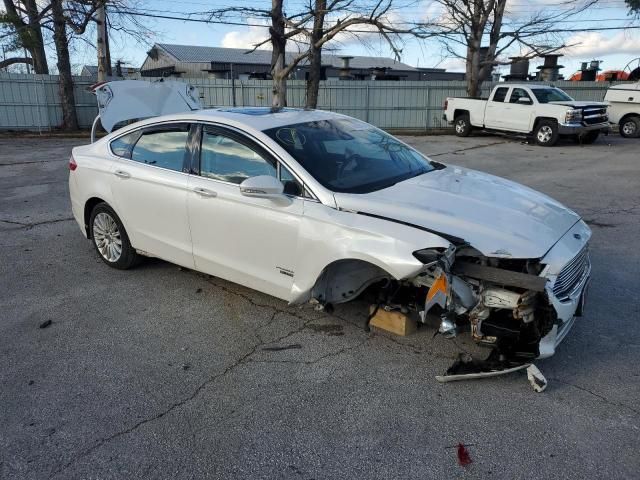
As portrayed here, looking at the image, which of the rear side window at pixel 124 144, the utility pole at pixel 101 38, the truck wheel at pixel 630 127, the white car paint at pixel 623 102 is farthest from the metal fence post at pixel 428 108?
the rear side window at pixel 124 144

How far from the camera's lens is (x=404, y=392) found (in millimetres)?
3336

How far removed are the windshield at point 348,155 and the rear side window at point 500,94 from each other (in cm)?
1558

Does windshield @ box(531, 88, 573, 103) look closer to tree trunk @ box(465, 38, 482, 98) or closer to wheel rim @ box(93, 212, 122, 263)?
tree trunk @ box(465, 38, 482, 98)

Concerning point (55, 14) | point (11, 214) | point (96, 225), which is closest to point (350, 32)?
point (55, 14)

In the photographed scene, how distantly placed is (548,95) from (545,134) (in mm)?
1438

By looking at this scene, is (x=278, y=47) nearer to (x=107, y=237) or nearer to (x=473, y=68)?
(x=473, y=68)

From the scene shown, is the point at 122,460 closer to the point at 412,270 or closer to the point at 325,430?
the point at 325,430

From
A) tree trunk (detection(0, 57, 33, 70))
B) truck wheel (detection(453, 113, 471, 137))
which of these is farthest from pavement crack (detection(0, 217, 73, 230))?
tree trunk (detection(0, 57, 33, 70))

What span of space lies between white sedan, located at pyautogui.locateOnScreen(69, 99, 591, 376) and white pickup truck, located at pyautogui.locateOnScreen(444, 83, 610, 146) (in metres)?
14.2

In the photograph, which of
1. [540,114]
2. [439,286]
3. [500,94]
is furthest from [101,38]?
[439,286]

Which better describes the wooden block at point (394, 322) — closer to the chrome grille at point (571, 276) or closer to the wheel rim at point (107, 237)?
the chrome grille at point (571, 276)

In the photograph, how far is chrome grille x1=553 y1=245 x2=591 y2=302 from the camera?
3340mm

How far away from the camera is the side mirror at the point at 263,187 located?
12.0 feet

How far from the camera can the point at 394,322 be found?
396cm
